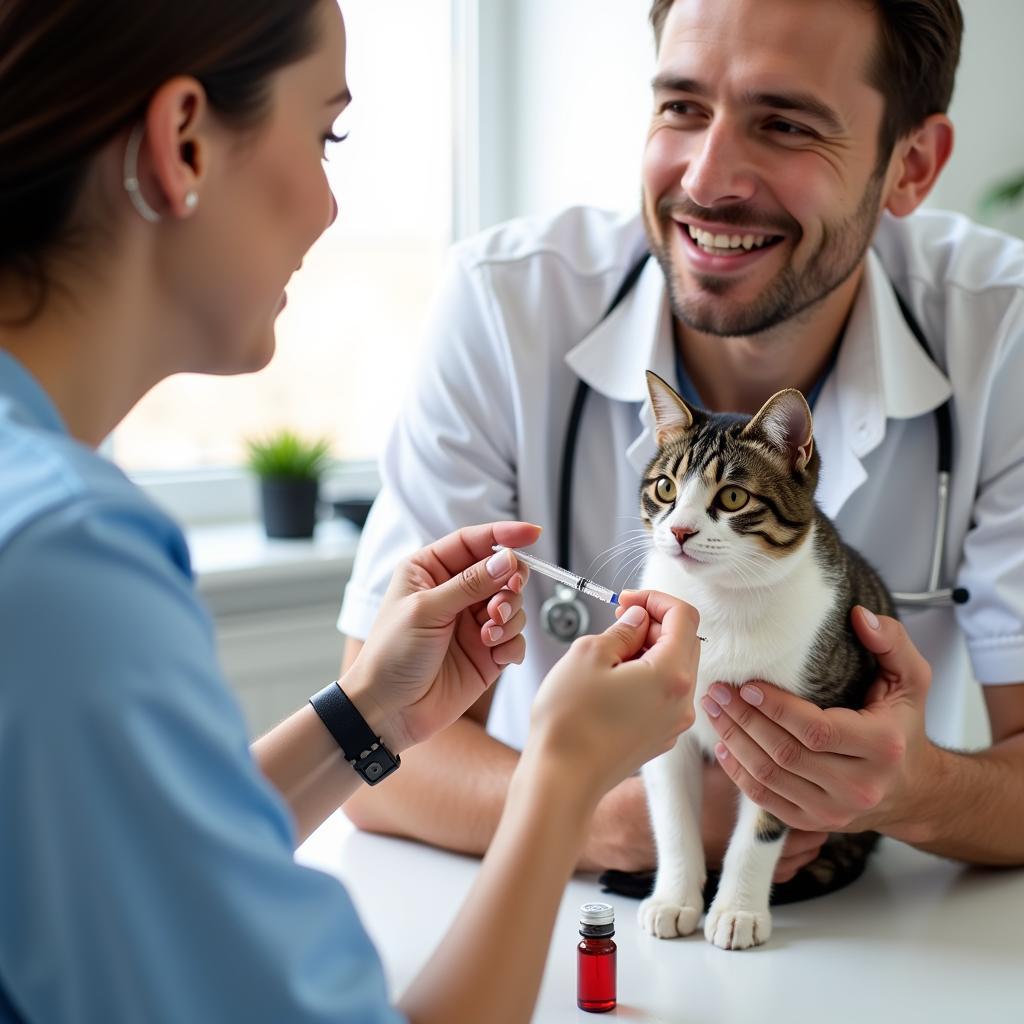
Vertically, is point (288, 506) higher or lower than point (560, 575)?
lower

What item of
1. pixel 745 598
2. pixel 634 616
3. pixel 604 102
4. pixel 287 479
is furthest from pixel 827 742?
pixel 604 102

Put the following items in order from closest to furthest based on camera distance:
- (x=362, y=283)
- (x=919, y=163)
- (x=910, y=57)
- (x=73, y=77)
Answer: (x=73, y=77)
(x=910, y=57)
(x=919, y=163)
(x=362, y=283)

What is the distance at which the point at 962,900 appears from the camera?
1231mm

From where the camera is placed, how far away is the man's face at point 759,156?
1387 millimetres

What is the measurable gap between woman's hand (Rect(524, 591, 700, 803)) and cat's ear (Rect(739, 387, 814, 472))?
0.94 ft

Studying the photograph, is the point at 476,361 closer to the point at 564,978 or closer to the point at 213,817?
the point at 564,978

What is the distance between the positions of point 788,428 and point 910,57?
0.65 metres

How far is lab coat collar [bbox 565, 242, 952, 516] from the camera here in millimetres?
1507

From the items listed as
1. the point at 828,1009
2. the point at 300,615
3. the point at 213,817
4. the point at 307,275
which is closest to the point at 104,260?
the point at 213,817

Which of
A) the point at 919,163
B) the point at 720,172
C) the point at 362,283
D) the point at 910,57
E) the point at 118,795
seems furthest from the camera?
the point at 362,283

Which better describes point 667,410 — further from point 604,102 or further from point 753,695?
point 604,102

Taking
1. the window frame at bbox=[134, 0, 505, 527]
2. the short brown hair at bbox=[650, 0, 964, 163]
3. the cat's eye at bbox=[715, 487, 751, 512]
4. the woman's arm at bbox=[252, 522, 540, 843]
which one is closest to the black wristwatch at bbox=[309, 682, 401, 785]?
the woman's arm at bbox=[252, 522, 540, 843]

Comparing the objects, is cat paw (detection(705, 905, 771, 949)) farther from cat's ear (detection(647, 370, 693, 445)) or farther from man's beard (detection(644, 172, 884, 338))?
man's beard (detection(644, 172, 884, 338))

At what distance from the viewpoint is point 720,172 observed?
1.39 metres
